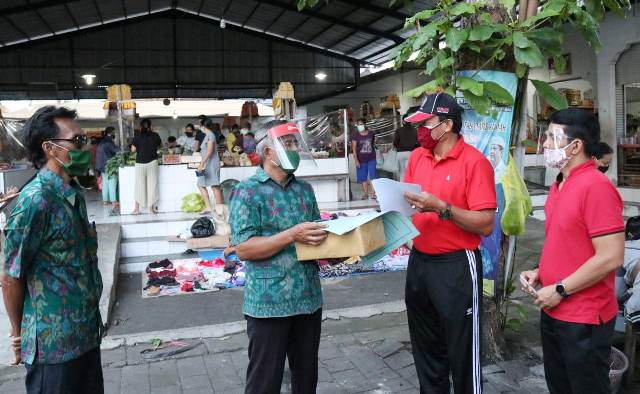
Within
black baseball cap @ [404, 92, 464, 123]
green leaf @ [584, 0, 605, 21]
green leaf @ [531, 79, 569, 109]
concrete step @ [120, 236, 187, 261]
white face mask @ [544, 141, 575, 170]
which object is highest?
green leaf @ [584, 0, 605, 21]

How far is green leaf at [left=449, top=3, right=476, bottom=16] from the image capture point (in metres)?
3.24

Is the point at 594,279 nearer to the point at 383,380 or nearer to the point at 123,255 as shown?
the point at 383,380

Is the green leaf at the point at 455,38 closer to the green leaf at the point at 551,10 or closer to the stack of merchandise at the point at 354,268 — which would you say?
the green leaf at the point at 551,10

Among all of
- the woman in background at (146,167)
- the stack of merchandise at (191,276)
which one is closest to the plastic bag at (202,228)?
the stack of merchandise at (191,276)

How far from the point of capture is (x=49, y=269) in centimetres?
230

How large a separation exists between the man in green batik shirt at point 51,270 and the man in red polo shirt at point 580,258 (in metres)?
2.08

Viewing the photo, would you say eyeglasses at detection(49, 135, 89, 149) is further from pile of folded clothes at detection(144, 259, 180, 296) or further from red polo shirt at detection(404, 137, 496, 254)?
pile of folded clothes at detection(144, 259, 180, 296)

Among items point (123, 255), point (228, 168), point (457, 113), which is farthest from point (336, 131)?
point (457, 113)

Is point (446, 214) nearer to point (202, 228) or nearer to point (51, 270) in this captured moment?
point (51, 270)

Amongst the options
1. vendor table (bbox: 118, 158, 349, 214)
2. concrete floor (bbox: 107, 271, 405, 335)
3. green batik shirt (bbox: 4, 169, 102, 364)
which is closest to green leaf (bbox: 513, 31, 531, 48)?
green batik shirt (bbox: 4, 169, 102, 364)

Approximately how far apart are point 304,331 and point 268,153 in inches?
35.9

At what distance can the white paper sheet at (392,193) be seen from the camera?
100 inches

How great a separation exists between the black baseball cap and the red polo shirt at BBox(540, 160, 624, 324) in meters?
0.66

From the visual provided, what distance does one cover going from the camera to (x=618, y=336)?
14.1ft
